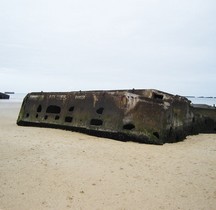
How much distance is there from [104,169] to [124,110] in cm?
260

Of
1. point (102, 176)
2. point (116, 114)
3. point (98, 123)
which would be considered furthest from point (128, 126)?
point (102, 176)

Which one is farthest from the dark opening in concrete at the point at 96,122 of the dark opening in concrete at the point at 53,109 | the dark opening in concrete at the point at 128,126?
the dark opening in concrete at the point at 53,109

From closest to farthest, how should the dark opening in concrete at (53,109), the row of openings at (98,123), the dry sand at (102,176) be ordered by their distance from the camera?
the dry sand at (102,176) → the row of openings at (98,123) → the dark opening in concrete at (53,109)

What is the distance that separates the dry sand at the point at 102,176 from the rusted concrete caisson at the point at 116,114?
624 millimetres

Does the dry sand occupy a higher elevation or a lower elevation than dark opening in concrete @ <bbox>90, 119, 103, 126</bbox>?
lower

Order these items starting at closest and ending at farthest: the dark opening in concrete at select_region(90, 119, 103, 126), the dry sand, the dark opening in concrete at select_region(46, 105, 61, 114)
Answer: the dry sand < the dark opening in concrete at select_region(90, 119, 103, 126) < the dark opening in concrete at select_region(46, 105, 61, 114)

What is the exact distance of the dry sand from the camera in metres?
3.05

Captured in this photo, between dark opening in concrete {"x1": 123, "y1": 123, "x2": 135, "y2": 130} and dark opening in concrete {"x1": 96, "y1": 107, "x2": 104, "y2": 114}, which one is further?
dark opening in concrete {"x1": 96, "y1": 107, "x2": 104, "y2": 114}

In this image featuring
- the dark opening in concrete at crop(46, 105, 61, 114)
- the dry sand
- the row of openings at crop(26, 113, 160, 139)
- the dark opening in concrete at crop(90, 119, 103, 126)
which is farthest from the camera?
the dark opening in concrete at crop(46, 105, 61, 114)

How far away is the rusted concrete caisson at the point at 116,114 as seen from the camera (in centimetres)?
638

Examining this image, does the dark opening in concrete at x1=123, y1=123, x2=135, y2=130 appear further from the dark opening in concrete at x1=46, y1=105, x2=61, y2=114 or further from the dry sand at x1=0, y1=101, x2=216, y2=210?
the dark opening in concrete at x1=46, y1=105, x2=61, y2=114

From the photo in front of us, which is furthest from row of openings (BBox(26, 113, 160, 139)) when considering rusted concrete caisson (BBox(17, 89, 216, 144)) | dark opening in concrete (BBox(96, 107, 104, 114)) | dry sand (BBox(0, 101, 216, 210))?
dry sand (BBox(0, 101, 216, 210))

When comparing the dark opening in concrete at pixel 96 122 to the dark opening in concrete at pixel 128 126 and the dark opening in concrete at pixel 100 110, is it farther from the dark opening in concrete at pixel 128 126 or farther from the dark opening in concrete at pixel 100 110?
the dark opening in concrete at pixel 128 126

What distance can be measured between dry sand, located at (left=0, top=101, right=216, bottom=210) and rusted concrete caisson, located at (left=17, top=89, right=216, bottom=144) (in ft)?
2.05
